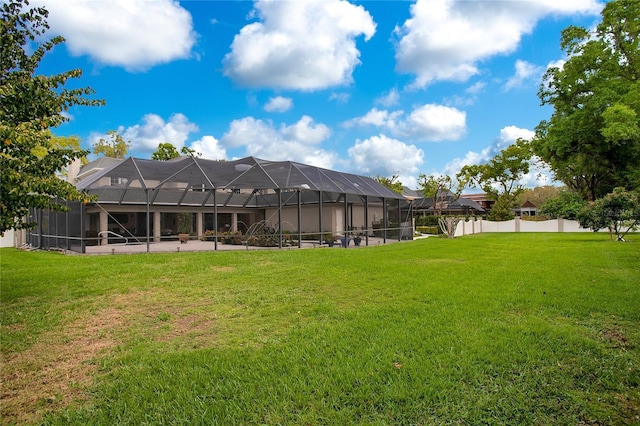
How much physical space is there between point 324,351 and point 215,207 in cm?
1317

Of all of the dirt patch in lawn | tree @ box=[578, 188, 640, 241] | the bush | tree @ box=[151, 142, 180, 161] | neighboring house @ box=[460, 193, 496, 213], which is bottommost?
the dirt patch in lawn

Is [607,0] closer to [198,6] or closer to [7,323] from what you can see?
[198,6]

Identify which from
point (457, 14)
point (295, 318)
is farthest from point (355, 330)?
point (457, 14)

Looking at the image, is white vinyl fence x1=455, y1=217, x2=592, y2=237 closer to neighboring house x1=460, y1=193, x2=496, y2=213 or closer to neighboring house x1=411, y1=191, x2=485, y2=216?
neighboring house x1=411, y1=191, x2=485, y2=216

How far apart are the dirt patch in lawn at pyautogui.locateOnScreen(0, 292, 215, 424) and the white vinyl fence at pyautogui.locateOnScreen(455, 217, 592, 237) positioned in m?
25.0

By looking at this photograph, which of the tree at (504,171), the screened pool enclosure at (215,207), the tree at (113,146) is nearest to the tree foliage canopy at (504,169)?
the tree at (504,171)

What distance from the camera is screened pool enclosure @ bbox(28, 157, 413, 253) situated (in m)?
17.3

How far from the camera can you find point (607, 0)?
1022 inches

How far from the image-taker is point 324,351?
4152mm

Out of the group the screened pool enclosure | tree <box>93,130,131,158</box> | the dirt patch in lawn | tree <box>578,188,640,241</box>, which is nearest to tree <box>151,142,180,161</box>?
tree <box>93,130,131,158</box>

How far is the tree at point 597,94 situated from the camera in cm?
2459

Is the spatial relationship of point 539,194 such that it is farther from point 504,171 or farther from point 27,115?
point 27,115

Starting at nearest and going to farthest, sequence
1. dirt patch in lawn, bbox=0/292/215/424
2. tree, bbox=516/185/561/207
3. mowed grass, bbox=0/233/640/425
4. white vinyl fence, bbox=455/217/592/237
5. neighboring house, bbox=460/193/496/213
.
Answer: mowed grass, bbox=0/233/640/425 < dirt patch in lawn, bbox=0/292/215/424 < white vinyl fence, bbox=455/217/592/237 < neighboring house, bbox=460/193/496/213 < tree, bbox=516/185/561/207

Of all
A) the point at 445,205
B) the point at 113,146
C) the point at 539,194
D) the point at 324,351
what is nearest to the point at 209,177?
the point at 324,351
